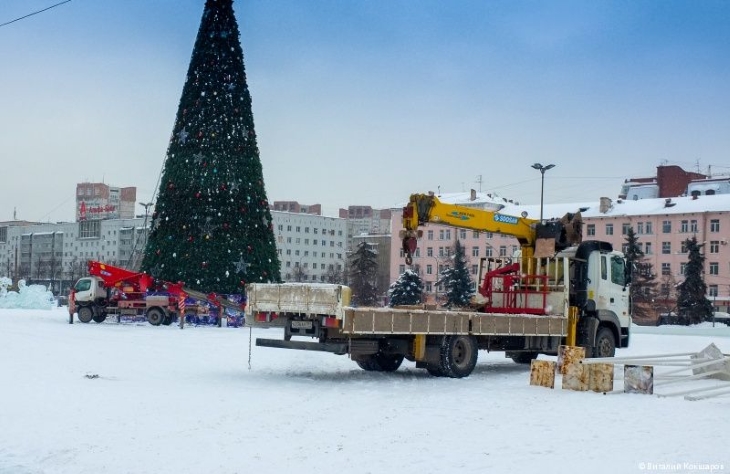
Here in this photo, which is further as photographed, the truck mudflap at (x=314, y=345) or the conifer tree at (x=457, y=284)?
the conifer tree at (x=457, y=284)

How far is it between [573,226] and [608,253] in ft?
3.56

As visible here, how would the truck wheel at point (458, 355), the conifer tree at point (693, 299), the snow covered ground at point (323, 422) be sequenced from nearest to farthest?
the snow covered ground at point (323, 422) → the truck wheel at point (458, 355) → the conifer tree at point (693, 299)

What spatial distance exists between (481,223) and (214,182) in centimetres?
1776

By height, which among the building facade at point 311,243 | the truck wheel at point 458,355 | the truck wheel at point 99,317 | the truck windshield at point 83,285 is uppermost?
the building facade at point 311,243

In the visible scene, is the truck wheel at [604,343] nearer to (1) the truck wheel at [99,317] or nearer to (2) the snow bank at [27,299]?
(1) the truck wheel at [99,317]

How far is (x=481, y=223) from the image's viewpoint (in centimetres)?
2025

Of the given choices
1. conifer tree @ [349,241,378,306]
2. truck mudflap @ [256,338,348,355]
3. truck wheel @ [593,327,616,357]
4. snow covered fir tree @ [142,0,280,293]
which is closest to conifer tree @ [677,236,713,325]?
→ conifer tree @ [349,241,378,306]

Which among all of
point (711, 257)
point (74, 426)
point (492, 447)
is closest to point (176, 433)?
point (74, 426)

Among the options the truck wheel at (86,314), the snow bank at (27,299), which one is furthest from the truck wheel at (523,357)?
the snow bank at (27,299)

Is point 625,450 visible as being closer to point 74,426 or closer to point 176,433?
point 176,433

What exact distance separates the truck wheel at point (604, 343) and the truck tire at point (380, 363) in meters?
4.84

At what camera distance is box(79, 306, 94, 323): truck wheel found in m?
37.5

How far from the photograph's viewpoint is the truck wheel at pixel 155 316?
35969 mm

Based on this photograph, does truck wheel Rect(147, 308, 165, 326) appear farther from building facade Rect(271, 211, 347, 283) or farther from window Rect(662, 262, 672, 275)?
building facade Rect(271, 211, 347, 283)
